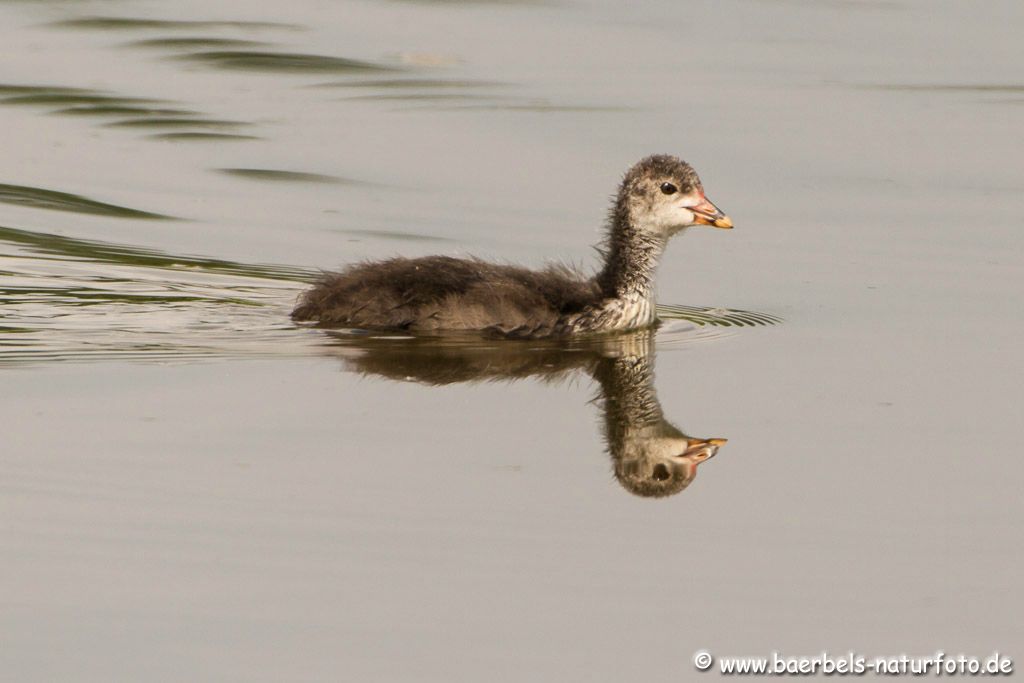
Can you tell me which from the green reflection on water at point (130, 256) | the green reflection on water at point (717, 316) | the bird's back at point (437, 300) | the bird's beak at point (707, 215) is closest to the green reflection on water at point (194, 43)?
the green reflection on water at point (130, 256)

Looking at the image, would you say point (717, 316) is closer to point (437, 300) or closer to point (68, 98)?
point (437, 300)

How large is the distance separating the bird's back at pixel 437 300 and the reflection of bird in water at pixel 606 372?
0.43ft

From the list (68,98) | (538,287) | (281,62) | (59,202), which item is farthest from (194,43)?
(538,287)

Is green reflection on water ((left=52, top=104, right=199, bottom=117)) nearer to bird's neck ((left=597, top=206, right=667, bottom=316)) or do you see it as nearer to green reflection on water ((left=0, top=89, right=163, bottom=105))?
green reflection on water ((left=0, top=89, right=163, bottom=105))

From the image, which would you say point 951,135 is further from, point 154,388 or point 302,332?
point 154,388

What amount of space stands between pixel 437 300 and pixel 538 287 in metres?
0.57

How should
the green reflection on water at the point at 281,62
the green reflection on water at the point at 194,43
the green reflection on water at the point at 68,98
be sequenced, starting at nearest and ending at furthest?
the green reflection on water at the point at 68,98, the green reflection on water at the point at 281,62, the green reflection on water at the point at 194,43

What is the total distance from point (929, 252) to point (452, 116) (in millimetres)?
5562

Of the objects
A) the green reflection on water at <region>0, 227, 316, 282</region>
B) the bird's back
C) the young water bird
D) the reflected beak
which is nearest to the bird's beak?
the young water bird

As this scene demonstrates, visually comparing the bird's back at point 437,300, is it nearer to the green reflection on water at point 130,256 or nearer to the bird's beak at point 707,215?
the bird's beak at point 707,215

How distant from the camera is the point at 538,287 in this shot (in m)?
11.3

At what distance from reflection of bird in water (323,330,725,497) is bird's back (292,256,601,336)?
0.13 m

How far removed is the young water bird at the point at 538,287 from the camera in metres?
11.1

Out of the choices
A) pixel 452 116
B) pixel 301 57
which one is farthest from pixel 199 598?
pixel 301 57
